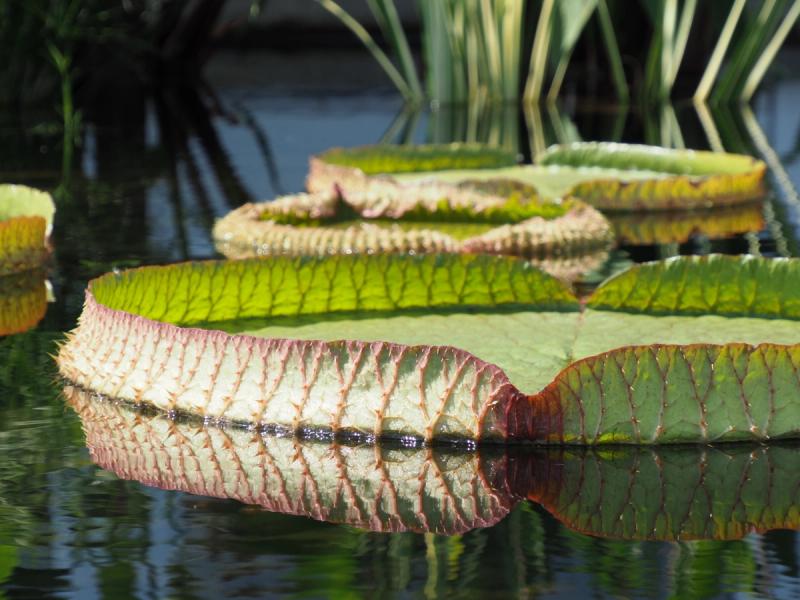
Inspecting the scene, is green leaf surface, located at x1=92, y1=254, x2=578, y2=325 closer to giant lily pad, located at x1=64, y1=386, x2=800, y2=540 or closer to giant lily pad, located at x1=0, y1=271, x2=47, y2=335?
giant lily pad, located at x1=64, y1=386, x2=800, y2=540

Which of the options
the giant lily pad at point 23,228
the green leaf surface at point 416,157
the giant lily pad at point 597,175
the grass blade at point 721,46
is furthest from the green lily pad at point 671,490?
the grass blade at point 721,46

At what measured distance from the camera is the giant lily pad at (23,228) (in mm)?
3180

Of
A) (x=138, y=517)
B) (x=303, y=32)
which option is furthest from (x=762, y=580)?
(x=303, y=32)

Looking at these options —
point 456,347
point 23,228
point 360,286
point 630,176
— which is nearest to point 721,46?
point 630,176

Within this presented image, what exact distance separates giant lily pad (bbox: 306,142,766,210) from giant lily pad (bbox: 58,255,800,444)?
1.49 m

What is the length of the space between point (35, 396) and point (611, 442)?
87 centimetres

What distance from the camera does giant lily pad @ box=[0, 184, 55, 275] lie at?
3.18 m

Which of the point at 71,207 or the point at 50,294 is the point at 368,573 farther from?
the point at 71,207

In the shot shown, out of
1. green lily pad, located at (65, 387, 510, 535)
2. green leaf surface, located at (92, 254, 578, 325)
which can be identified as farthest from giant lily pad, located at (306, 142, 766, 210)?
green lily pad, located at (65, 387, 510, 535)

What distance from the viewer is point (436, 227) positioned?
150 inches

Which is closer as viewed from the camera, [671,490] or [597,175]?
[671,490]

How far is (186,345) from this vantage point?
2094 millimetres

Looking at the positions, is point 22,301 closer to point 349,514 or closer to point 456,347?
point 456,347

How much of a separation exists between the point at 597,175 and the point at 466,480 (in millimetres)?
2799
